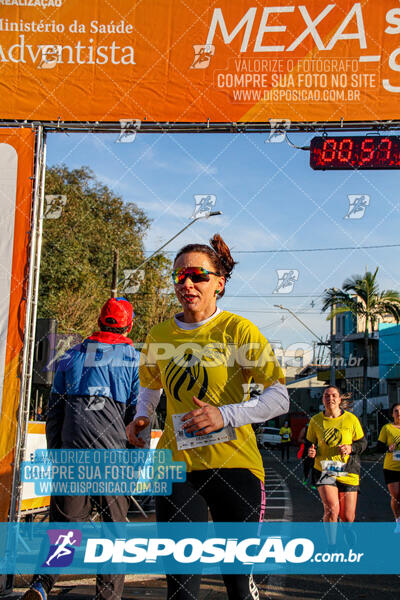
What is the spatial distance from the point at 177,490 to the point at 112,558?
1274mm

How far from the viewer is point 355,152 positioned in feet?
22.7

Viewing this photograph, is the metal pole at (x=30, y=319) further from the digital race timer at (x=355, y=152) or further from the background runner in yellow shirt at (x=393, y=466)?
the background runner in yellow shirt at (x=393, y=466)

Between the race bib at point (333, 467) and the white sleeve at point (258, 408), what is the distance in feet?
14.5

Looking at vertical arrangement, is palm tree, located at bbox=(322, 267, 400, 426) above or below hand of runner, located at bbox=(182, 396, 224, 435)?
above

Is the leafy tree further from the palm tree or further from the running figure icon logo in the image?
the running figure icon logo

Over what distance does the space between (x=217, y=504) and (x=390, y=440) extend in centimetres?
621

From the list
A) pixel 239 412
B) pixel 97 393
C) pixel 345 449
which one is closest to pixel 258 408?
pixel 239 412

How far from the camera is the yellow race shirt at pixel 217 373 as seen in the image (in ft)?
11.5

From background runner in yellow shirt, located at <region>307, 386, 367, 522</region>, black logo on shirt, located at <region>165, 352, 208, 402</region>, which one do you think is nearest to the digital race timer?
background runner in yellow shirt, located at <region>307, 386, 367, 522</region>

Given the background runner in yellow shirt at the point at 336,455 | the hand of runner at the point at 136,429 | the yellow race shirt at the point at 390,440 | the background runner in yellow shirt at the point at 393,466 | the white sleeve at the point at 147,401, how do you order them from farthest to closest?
the yellow race shirt at the point at 390,440, the background runner in yellow shirt at the point at 393,466, the background runner in yellow shirt at the point at 336,455, the white sleeve at the point at 147,401, the hand of runner at the point at 136,429

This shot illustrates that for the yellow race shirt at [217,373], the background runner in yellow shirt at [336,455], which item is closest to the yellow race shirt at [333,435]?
the background runner in yellow shirt at [336,455]

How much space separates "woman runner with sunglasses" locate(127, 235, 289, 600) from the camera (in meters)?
3.38

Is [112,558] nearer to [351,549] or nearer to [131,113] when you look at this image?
[351,549]

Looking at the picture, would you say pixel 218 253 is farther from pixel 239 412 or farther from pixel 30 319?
pixel 30 319
